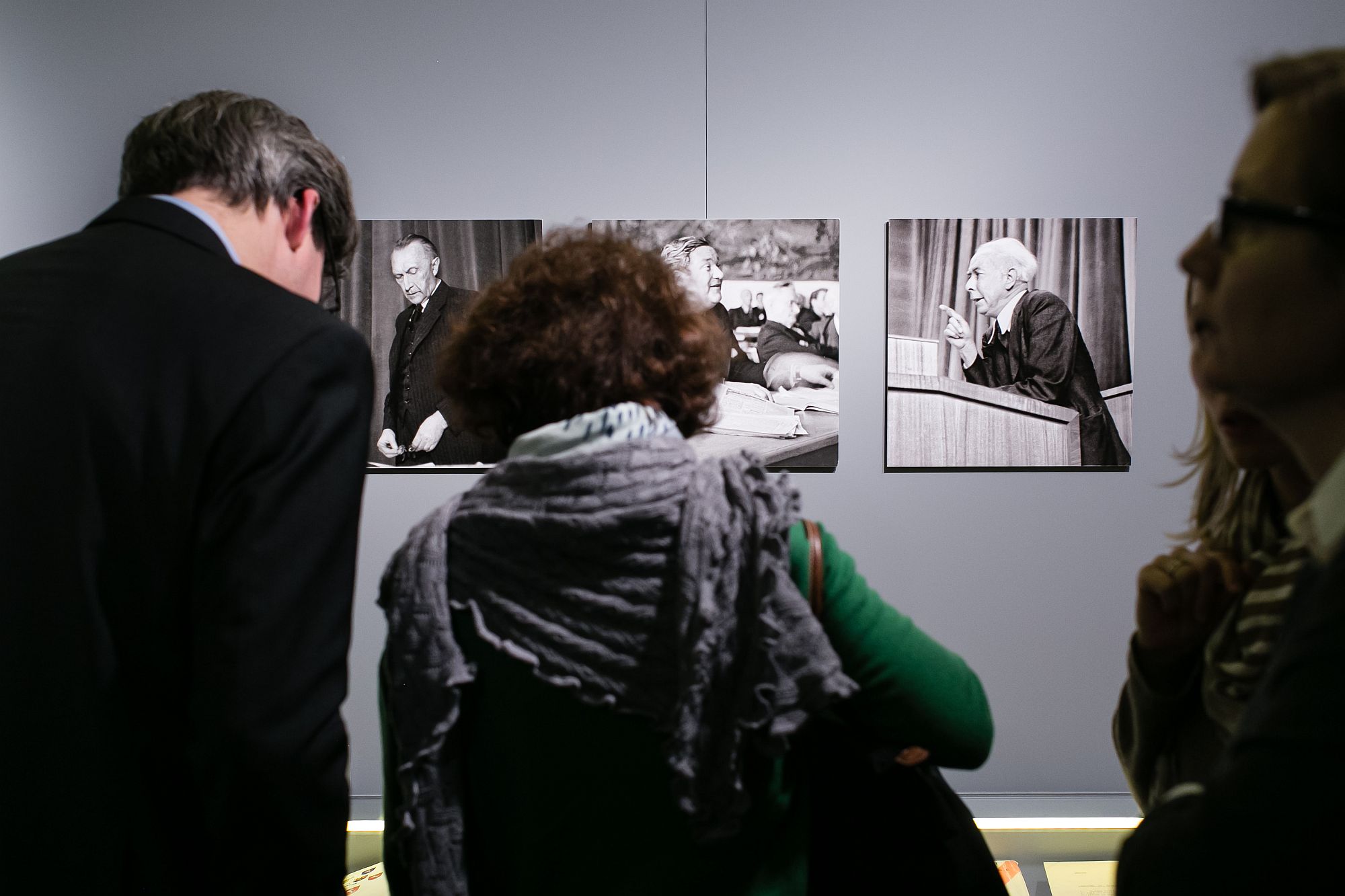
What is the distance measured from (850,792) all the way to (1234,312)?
2.47 feet

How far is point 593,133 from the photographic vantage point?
303 centimetres

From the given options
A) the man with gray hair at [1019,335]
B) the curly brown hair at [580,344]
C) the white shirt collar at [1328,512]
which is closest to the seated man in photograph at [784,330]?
the man with gray hair at [1019,335]

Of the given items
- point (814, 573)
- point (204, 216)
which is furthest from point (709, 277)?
point (814, 573)

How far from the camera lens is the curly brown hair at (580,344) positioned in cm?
123

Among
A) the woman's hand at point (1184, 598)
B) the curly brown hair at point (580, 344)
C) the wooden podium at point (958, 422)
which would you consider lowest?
the woman's hand at point (1184, 598)

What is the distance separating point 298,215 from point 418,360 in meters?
1.53

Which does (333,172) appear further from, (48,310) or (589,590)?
(589,590)

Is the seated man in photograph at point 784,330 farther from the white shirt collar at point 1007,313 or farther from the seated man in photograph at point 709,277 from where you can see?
the white shirt collar at point 1007,313

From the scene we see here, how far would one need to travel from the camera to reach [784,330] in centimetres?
302

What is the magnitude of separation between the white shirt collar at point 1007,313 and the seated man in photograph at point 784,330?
537mm

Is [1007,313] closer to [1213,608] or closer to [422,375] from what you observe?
[422,375]

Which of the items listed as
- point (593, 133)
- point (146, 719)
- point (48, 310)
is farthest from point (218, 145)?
point (593, 133)

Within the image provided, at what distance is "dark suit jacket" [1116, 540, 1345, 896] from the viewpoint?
568 mm

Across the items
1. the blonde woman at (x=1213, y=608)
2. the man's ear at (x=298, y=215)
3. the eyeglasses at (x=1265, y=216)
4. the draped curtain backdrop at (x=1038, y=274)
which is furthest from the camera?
the draped curtain backdrop at (x=1038, y=274)
